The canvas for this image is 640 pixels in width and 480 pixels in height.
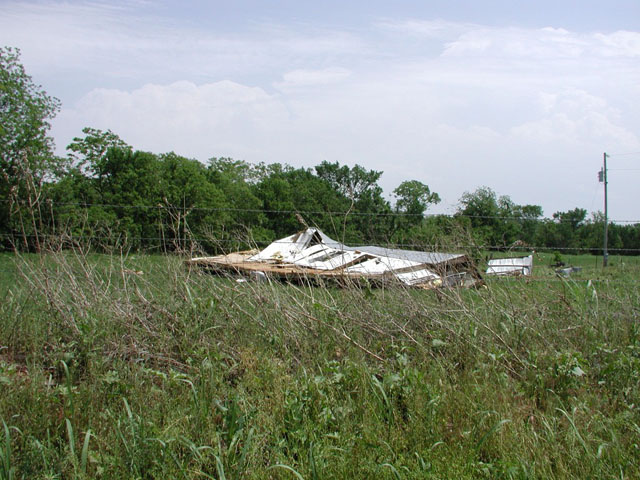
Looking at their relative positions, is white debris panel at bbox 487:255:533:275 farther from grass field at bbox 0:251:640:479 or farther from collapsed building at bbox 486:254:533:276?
grass field at bbox 0:251:640:479

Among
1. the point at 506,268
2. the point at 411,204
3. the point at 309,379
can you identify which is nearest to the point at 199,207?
the point at 411,204

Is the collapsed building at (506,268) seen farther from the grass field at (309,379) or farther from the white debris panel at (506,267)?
the grass field at (309,379)

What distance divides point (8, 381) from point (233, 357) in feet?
4.59

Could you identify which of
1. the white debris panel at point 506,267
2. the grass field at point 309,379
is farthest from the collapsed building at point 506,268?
the grass field at point 309,379

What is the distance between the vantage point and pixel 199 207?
1730 cm

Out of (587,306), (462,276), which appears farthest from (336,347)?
(587,306)

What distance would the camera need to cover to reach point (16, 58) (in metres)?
27.5

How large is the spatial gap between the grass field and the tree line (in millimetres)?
645

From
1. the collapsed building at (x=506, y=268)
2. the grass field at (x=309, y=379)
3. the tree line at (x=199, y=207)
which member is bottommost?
the grass field at (x=309, y=379)

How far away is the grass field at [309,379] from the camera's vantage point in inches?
96.6

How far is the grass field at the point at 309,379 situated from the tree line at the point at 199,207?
2.12ft

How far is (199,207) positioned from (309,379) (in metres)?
14.8

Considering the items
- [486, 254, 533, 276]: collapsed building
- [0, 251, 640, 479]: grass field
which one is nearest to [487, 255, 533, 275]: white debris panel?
[486, 254, 533, 276]: collapsed building

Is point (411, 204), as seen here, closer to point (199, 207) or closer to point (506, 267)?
point (506, 267)
